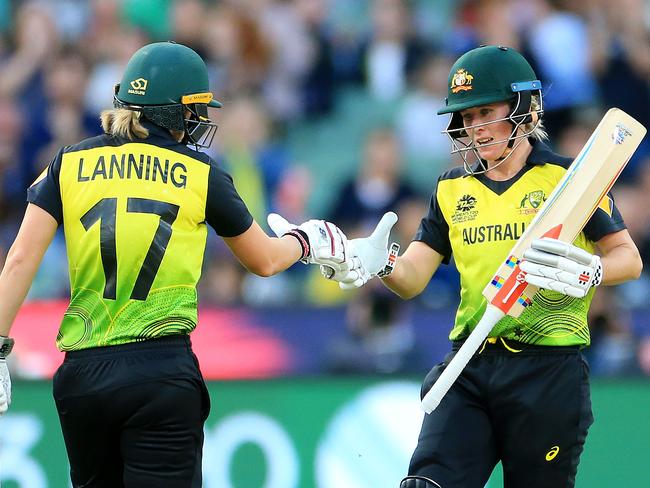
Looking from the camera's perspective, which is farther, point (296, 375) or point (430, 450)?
point (296, 375)

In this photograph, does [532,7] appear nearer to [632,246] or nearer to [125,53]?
[125,53]

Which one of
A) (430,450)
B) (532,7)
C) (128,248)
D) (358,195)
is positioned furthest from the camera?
(532,7)

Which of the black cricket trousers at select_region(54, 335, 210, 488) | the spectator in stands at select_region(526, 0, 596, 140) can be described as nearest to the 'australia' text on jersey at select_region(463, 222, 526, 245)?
the black cricket trousers at select_region(54, 335, 210, 488)

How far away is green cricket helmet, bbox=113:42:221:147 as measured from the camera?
4.18 metres

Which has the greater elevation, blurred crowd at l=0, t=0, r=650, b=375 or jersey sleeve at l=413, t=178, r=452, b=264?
blurred crowd at l=0, t=0, r=650, b=375

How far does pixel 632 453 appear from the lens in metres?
6.25

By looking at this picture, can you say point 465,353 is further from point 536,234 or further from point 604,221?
point 604,221

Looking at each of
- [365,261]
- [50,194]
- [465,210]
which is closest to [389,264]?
[365,261]

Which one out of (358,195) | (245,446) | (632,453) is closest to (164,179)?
(245,446)

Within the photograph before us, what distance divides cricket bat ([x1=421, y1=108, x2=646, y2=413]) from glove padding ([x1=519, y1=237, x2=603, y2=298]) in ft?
0.24

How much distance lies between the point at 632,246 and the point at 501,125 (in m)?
0.68

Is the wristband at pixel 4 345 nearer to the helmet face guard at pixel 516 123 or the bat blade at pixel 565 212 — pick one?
the bat blade at pixel 565 212

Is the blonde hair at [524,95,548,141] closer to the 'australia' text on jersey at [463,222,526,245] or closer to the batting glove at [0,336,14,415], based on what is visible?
the 'australia' text on jersey at [463,222,526,245]

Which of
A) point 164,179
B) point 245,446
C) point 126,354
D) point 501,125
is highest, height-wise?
point 501,125
